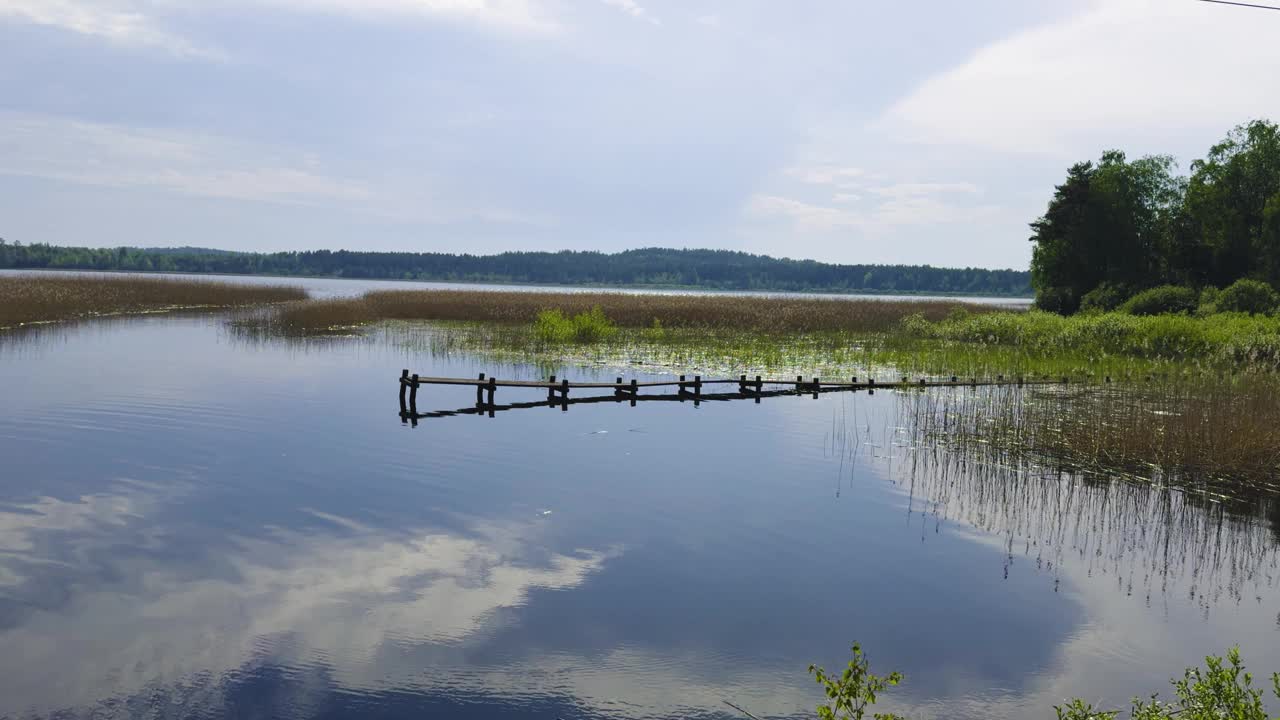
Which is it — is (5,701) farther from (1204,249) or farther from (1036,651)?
(1204,249)

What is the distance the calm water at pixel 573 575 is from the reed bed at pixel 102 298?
3434cm

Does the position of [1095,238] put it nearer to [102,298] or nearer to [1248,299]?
[1248,299]

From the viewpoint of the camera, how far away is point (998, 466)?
1752cm

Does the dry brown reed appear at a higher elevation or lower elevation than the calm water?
higher

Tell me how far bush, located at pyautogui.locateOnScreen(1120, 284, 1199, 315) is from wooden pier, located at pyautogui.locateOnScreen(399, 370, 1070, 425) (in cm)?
2253

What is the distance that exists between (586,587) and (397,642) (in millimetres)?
2649

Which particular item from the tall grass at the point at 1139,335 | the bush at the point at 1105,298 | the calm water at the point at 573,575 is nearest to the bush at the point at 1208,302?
the tall grass at the point at 1139,335

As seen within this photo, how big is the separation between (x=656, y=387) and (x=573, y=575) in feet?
56.7

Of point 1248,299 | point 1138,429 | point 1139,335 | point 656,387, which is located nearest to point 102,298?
point 656,387

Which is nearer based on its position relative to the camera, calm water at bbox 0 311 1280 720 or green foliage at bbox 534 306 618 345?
calm water at bbox 0 311 1280 720

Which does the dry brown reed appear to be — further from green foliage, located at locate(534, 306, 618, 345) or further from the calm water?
the calm water

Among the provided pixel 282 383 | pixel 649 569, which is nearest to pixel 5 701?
pixel 649 569

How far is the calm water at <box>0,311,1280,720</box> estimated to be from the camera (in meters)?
8.67

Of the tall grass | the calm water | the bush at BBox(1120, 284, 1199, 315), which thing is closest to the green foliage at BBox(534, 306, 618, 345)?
the tall grass
